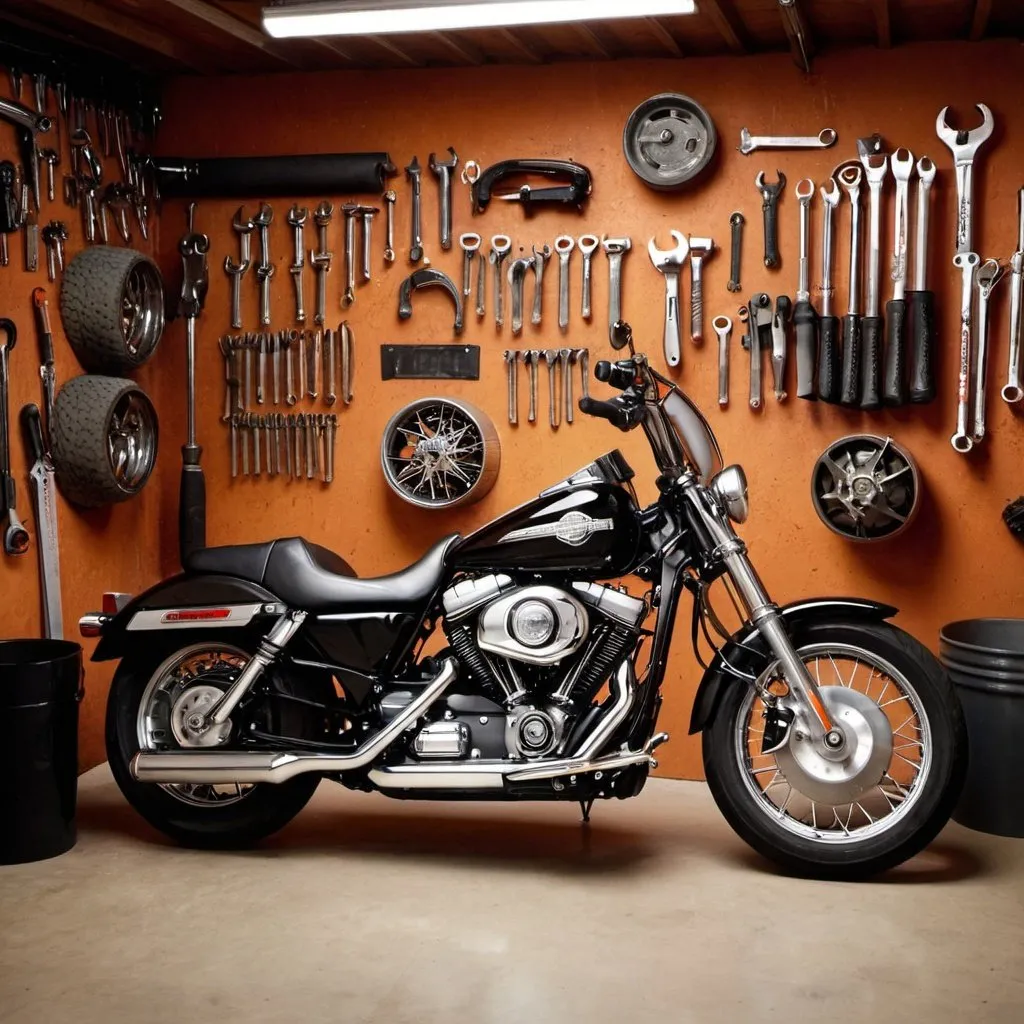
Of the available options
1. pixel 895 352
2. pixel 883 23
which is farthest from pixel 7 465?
pixel 883 23

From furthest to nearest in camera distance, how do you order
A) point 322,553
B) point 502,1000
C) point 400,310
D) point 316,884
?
1. point 400,310
2. point 322,553
3. point 316,884
4. point 502,1000

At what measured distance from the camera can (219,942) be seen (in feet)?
9.87

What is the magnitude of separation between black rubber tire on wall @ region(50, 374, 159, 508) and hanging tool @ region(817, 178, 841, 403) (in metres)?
2.27

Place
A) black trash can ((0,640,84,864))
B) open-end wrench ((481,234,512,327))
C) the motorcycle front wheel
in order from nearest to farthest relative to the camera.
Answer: the motorcycle front wheel → black trash can ((0,640,84,864)) → open-end wrench ((481,234,512,327))

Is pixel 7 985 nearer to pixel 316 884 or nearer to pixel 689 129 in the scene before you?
pixel 316 884

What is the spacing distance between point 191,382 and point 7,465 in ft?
3.00

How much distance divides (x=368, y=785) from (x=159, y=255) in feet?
7.55

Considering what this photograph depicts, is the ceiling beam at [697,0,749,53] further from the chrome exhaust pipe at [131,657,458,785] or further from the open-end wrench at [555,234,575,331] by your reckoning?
the chrome exhaust pipe at [131,657,458,785]

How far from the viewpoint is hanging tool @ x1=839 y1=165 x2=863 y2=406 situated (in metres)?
4.12

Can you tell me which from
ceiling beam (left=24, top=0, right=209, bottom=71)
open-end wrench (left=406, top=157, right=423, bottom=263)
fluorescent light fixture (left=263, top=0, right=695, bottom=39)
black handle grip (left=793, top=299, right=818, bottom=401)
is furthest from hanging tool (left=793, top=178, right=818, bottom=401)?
ceiling beam (left=24, top=0, right=209, bottom=71)

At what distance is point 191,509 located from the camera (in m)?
4.66

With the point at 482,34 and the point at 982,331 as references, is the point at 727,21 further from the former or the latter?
the point at 982,331

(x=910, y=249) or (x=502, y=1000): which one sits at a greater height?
(x=910, y=249)

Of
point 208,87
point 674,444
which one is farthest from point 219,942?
point 208,87
